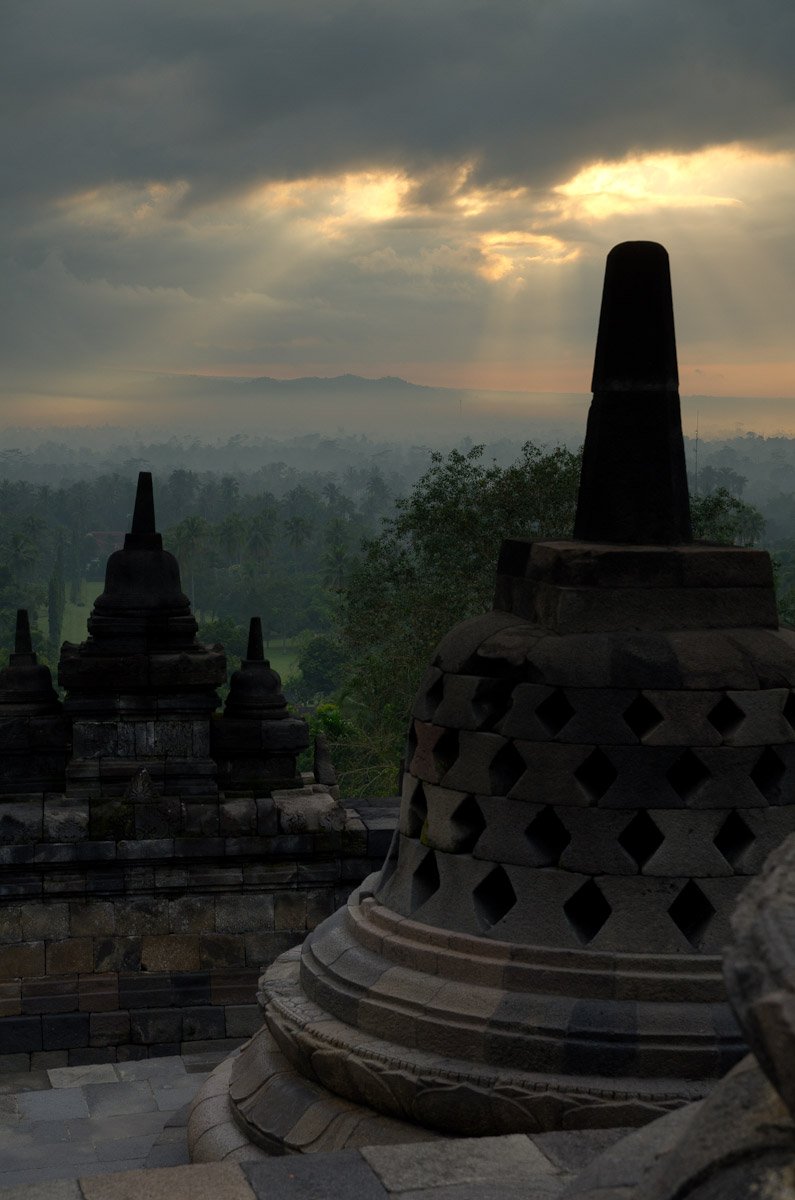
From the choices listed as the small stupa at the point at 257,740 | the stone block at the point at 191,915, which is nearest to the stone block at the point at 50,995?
the stone block at the point at 191,915

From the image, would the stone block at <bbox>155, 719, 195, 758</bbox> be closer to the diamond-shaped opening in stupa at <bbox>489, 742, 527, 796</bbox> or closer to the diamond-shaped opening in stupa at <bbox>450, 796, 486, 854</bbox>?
→ the diamond-shaped opening in stupa at <bbox>450, 796, 486, 854</bbox>

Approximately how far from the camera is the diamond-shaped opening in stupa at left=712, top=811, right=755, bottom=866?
5.37m

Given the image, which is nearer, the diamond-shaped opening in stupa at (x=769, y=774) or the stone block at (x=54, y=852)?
the diamond-shaped opening in stupa at (x=769, y=774)

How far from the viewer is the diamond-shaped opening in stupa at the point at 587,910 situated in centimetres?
534

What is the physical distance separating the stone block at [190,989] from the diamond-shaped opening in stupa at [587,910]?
6.57 meters

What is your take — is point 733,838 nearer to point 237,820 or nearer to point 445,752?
point 445,752

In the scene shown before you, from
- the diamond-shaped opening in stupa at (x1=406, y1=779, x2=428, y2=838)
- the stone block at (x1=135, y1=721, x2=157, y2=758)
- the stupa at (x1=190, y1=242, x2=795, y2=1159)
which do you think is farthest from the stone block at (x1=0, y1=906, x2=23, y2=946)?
the diamond-shaped opening in stupa at (x1=406, y1=779, x2=428, y2=838)

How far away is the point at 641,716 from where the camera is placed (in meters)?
5.46

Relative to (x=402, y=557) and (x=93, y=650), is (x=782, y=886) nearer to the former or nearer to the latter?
(x=93, y=650)

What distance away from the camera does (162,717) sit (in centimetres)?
1255

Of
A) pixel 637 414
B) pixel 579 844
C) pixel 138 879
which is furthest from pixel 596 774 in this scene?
pixel 138 879

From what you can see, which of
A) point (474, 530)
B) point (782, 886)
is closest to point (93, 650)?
point (782, 886)

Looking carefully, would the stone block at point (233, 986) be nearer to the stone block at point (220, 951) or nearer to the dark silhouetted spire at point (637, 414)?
the stone block at point (220, 951)

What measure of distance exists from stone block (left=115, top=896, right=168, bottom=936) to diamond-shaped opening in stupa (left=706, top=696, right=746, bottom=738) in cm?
706
